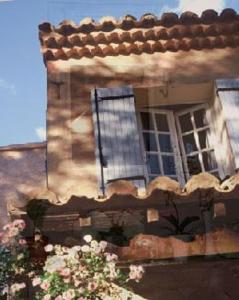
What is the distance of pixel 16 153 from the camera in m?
9.53

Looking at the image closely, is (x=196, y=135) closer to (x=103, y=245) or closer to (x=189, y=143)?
(x=189, y=143)

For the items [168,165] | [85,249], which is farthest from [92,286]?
[168,165]

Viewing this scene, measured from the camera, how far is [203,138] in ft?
21.8

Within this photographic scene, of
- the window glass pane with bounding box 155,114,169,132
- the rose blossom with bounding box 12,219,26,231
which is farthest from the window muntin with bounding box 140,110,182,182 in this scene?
the rose blossom with bounding box 12,219,26,231

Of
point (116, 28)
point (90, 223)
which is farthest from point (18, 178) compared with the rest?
point (90, 223)

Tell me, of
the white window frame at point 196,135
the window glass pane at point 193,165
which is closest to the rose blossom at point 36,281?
the white window frame at point 196,135

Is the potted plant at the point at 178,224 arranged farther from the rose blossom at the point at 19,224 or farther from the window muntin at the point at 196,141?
the rose blossom at the point at 19,224

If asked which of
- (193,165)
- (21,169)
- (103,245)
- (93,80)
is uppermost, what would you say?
(93,80)

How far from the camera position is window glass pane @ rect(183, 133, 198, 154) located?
652 centimetres

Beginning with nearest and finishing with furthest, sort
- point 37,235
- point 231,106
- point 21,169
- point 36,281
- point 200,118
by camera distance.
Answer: point 36,281
point 37,235
point 231,106
point 200,118
point 21,169

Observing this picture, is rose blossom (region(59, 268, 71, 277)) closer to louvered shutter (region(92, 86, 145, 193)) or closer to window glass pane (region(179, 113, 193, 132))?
louvered shutter (region(92, 86, 145, 193))

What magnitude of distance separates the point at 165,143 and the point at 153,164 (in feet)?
1.54

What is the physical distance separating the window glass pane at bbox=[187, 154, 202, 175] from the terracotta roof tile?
1.82m

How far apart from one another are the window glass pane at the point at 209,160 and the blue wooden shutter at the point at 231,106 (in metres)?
0.58
